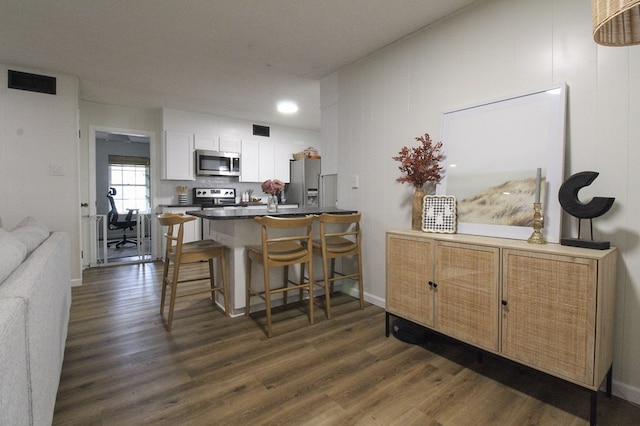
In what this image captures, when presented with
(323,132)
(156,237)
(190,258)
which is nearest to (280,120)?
(323,132)

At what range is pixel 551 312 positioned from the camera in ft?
5.13

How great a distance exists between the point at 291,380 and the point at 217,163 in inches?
173

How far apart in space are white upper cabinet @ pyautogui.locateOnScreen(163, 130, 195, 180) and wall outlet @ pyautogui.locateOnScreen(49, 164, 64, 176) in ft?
4.96

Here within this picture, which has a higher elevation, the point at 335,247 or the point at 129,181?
the point at 129,181

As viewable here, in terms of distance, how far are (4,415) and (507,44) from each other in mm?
2890

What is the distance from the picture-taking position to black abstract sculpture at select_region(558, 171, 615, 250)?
1576mm

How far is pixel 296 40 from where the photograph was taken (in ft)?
9.18

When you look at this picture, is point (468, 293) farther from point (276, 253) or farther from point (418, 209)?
point (276, 253)

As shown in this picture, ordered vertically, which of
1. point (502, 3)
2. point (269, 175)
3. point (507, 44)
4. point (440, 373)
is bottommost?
point (440, 373)

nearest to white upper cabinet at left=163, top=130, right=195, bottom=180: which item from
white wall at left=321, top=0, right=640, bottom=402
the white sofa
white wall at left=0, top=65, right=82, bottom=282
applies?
white wall at left=0, top=65, right=82, bottom=282

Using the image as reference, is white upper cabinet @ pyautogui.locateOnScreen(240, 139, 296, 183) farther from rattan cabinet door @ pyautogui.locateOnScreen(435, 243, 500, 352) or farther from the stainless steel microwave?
rattan cabinet door @ pyautogui.locateOnScreen(435, 243, 500, 352)

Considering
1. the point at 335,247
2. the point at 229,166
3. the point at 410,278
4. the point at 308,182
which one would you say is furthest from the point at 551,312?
the point at 229,166

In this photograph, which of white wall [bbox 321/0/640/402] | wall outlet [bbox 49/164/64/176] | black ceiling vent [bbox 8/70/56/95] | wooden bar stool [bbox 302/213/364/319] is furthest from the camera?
wall outlet [bbox 49/164/64/176]

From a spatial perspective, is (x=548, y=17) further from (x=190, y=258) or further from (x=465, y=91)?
(x=190, y=258)
